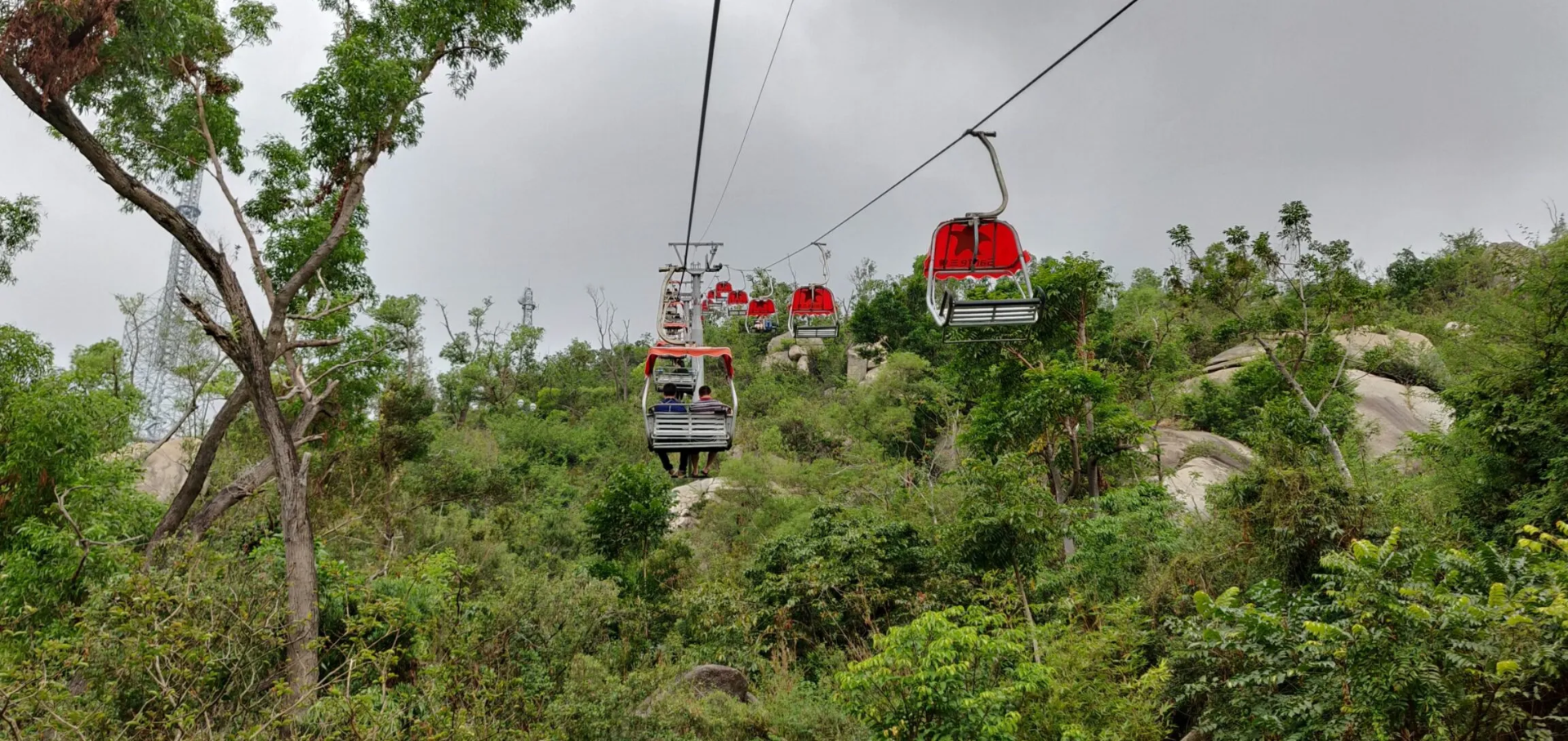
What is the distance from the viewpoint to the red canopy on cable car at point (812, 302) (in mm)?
13234

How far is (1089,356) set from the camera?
58.2 feet

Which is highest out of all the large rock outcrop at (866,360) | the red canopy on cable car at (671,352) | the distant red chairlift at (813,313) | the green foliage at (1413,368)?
the large rock outcrop at (866,360)

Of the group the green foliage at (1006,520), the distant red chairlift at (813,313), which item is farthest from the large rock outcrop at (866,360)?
the green foliage at (1006,520)

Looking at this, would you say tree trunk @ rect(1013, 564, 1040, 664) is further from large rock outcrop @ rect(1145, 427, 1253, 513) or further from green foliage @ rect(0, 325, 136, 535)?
green foliage @ rect(0, 325, 136, 535)

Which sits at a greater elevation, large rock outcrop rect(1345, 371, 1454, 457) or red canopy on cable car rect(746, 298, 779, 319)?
red canopy on cable car rect(746, 298, 779, 319)

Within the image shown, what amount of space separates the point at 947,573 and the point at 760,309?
613 centimetres

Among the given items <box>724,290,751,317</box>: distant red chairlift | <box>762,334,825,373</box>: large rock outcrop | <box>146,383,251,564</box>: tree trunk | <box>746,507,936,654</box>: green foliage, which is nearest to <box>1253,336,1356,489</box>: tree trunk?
<box>746,507,936,654</box>: green foliage

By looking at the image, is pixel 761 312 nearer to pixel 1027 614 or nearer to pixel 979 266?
pixel 1027 614

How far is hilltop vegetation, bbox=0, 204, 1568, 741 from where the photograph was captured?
20.5ft

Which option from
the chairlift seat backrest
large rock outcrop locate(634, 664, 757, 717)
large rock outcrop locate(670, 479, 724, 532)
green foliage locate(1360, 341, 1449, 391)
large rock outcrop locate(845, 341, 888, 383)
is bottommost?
large rock outcrop locate(634, 664, 757, 717)

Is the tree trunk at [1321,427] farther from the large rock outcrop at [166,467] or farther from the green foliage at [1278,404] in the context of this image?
the large rock outcrop at [166,467]

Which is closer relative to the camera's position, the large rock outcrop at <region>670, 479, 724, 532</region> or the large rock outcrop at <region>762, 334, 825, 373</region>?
the large rock outcrop at <region>670, 479, 724, 532</region>

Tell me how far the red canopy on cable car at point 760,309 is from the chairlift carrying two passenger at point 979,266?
28.1 ft

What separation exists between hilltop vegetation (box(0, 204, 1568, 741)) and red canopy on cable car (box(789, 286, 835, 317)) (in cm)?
363
